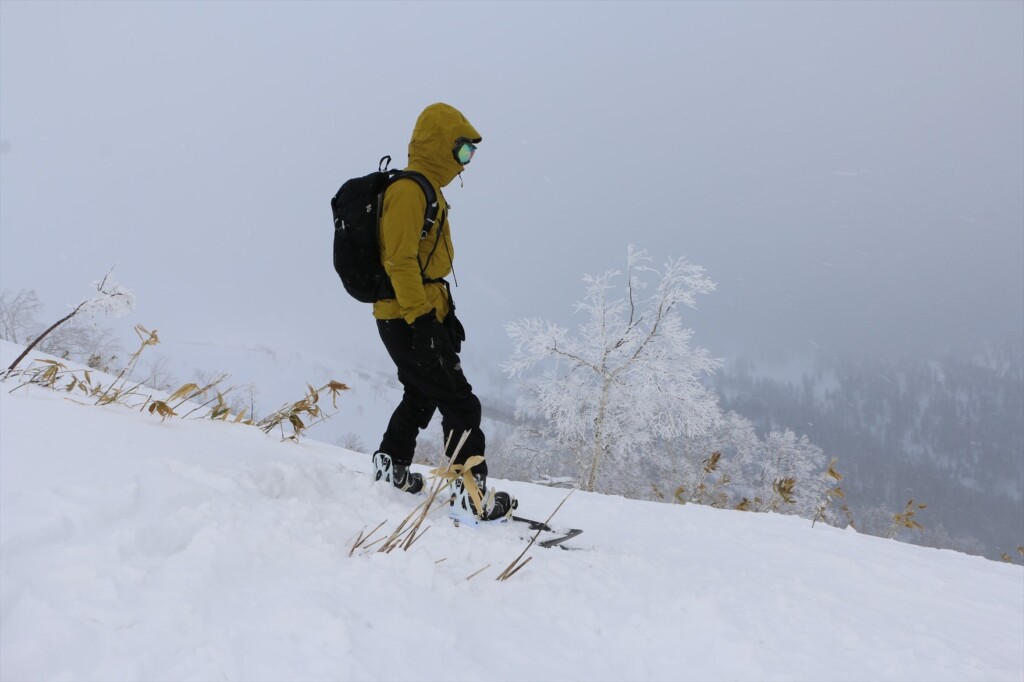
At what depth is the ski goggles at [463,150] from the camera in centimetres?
288

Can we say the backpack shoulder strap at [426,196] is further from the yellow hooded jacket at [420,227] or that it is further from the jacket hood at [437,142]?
the jacket hood at [437,142]

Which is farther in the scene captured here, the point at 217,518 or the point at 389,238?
the point at 389,238

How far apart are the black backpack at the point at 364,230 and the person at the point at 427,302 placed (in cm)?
4

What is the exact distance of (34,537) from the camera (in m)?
1.06

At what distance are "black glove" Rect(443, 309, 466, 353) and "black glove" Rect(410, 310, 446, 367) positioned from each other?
153 mm

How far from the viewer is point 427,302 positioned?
271 cm

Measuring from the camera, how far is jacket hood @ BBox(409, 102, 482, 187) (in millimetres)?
2867

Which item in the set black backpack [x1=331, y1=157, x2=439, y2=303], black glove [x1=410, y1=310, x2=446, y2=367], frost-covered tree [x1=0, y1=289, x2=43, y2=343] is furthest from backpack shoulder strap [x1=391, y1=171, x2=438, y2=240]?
frost-covered tree [x1=0, y1=289, x2=43, y2=343]

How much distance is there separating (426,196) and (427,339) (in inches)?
27.4

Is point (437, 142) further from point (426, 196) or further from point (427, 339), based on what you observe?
point (427, 339)

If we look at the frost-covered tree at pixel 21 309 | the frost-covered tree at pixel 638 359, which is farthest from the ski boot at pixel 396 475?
the frost-covered tree at pixel 21 309

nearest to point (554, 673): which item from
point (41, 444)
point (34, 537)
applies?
point (34, 537)

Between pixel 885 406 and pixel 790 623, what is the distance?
731 ft

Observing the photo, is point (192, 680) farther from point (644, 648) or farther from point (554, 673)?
point (644, 648)
